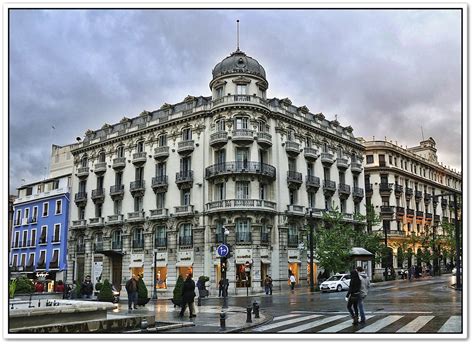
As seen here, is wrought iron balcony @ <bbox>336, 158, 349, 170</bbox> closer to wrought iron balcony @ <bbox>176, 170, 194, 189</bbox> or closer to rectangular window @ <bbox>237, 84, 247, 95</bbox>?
rectangular window @ <bbox>237, 84, 247, 95</bbox>

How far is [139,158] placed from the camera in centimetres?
5116

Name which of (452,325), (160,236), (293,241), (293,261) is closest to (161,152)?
(160,236)

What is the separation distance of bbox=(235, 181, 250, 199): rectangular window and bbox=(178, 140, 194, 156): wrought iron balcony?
225 inches

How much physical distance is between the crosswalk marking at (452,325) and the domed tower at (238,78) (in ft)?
106

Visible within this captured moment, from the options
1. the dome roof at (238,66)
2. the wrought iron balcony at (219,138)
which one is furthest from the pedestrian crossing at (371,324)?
the dome roof at (238,66)

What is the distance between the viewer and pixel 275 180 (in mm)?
46688

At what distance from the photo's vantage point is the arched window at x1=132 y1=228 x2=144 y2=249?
49750 millimetres

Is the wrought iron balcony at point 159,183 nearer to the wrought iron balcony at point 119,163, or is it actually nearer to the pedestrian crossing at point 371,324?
the wrought iron balcony at point 119,163

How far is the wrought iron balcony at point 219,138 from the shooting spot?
148 ft

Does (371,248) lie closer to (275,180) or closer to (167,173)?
(275,180)

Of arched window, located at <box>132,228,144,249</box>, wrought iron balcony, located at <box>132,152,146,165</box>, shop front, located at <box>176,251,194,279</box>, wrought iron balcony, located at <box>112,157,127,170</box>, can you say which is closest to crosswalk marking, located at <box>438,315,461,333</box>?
shop front, located at <box>176,251,194,279</box>

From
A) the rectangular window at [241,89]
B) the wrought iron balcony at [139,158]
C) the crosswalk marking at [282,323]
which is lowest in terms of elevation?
the crosswalk marking at [282,323]
